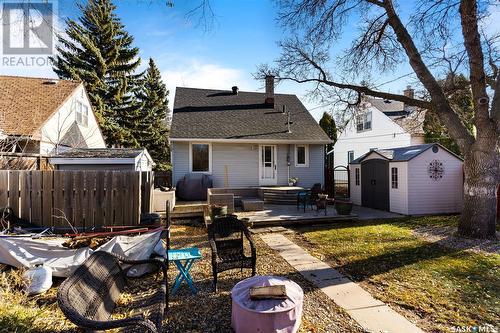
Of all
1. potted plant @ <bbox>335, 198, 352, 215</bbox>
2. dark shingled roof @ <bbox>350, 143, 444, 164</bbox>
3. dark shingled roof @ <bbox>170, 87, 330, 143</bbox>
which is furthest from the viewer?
dark shingled roof @ <bbox>170, 87, 330, 143</bbox>

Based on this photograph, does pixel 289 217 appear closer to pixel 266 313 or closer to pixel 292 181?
pixel 292 181

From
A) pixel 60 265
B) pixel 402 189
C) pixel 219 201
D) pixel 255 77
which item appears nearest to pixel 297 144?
pixel 255 77

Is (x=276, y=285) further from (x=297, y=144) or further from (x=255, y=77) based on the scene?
(x=297, y=144)

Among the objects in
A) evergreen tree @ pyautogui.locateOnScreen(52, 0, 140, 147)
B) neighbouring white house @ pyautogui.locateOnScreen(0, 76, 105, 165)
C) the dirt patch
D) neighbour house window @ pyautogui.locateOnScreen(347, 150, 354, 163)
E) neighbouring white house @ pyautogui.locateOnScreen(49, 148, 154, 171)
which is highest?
evergreen tree @ pyautogui.locateOnScreen(52, 0, 140, 147)

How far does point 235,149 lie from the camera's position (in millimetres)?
14086

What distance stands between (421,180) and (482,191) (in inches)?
140

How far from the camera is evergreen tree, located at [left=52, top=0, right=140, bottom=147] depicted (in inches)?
792

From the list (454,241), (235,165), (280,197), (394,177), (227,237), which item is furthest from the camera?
(235,165)

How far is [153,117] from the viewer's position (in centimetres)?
2842

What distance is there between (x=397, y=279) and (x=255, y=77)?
9399 millimetres

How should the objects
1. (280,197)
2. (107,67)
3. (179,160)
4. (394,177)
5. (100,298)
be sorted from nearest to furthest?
(100,298), (394,177), (280,197), (179,160), (107,67)

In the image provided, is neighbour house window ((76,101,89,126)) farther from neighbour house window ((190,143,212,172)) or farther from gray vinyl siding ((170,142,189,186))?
neighbour house window ((190,143,212,172))

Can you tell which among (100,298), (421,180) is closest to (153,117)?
(421,180)

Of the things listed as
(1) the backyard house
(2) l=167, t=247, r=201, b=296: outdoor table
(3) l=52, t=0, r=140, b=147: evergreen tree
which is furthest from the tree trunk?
(3) l=52, t=0, r=140, b=147: evergreen tree
